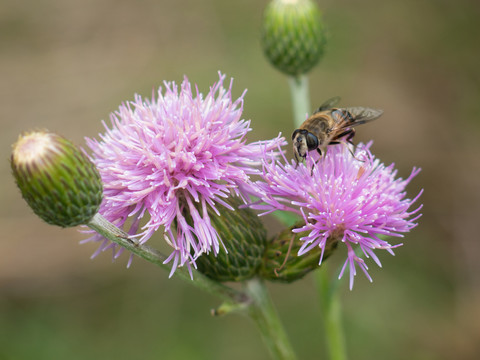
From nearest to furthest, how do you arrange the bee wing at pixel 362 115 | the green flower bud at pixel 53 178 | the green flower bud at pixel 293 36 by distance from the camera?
the green flower bud at pixel 53 178
the bee wing at pixel 362 115
the green flower bud at pixel 293 36

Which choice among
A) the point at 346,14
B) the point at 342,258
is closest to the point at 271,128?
the point at 342,258

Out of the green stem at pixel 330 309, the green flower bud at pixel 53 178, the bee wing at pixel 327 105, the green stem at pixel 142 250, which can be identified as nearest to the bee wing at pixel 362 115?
the bee wing at pixel 327 105

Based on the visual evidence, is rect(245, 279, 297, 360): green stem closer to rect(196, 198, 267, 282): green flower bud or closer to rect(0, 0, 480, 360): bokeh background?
rect(196, 198, 267, 282): green flower bud

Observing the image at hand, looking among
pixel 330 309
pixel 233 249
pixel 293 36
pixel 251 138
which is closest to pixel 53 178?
pixel 233 249

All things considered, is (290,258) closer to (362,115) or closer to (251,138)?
(362,115)

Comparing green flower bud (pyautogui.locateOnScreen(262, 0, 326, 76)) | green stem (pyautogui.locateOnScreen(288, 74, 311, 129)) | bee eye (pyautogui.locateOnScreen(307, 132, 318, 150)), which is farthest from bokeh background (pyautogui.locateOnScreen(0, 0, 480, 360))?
bee eye (pyautogui.locateOnScreen(307, 132, 318, 150))

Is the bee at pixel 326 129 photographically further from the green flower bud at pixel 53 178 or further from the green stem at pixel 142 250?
the green flower bud at pixel 53 178
